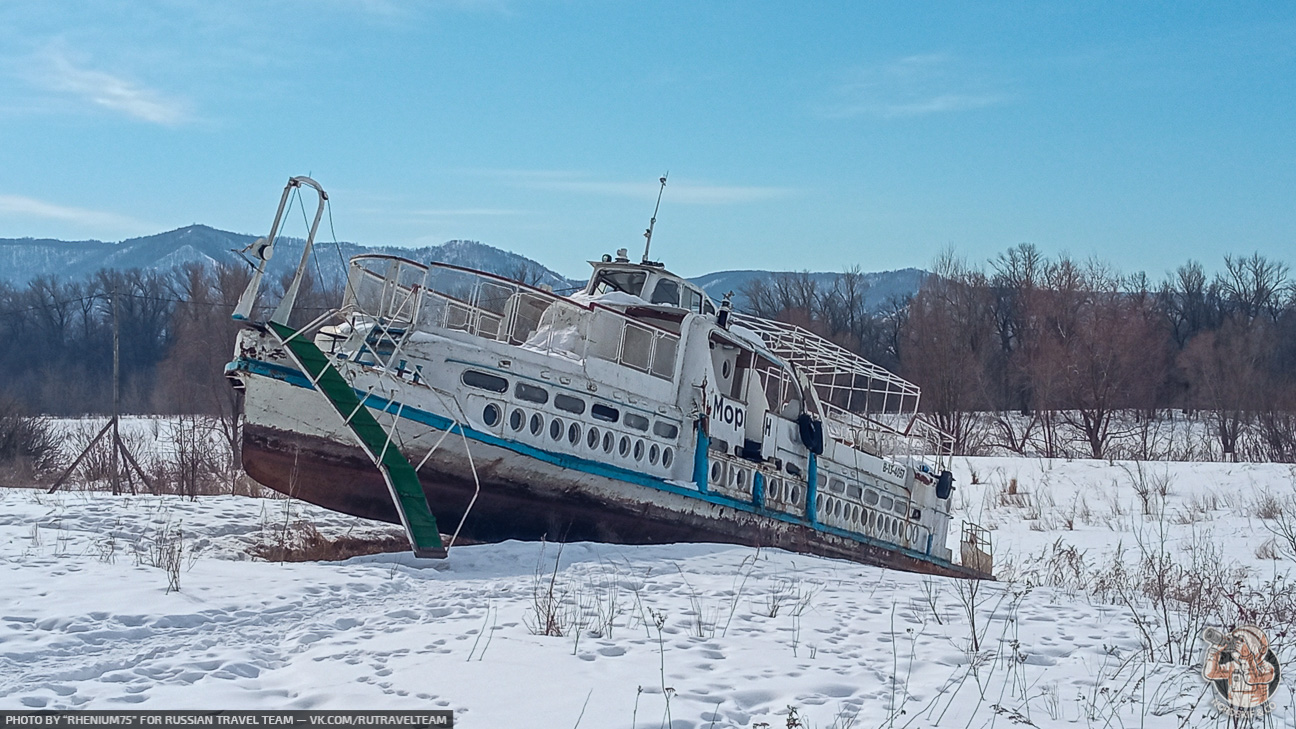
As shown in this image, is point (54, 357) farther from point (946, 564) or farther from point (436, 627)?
point (436, 627)

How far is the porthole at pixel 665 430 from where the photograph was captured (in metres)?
14.3

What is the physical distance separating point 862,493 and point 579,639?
42.7ft

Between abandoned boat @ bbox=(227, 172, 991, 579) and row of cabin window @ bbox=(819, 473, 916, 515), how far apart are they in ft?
2.31

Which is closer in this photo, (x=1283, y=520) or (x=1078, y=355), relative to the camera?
(x=1283, y=520)

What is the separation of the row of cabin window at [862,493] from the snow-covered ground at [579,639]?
21.1 ft

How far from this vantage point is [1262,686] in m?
6.04

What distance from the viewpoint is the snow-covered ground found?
18.0 feet

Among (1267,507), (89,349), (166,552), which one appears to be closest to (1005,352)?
(1267,507)

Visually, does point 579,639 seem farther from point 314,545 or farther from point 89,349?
point 89,349

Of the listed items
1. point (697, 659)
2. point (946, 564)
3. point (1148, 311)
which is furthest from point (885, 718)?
point (1148, 311)

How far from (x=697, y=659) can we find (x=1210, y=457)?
36.2 meters

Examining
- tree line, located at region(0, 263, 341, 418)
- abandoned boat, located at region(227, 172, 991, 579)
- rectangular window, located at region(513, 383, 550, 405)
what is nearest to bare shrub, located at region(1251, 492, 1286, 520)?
abandoned boat, located at region(227, 172, 991, 579)

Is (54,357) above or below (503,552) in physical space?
above

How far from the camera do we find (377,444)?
11305 mm
